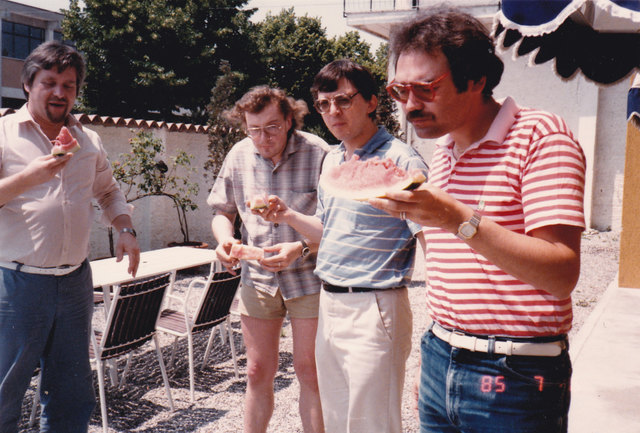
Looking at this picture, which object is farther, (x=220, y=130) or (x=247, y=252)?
(x=220, y=130)

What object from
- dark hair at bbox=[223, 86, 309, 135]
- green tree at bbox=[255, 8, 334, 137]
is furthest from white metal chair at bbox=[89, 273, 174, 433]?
green tree at bbox=[255, 8, 334, 137]

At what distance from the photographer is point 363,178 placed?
6.32 ft

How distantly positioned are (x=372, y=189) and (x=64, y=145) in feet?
5.38

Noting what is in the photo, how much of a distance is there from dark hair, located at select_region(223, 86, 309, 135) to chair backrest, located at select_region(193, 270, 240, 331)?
1946 mm

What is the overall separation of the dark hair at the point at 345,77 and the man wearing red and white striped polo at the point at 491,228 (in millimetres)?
1047

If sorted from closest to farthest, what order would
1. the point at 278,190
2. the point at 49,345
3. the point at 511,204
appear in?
the point at 511,204, the point at 49,345, the point at 278,190

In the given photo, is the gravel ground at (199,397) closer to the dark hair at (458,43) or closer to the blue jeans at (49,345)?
the blue jeans at (49,345)

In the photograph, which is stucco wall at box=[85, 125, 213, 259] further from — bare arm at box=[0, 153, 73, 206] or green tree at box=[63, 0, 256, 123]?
green tree at box=[63, 0, 256, 123]

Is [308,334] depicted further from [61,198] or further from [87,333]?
[61,198]

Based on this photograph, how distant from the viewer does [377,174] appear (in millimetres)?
1836

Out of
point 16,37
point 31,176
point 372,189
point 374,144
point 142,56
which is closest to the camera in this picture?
point 372,189

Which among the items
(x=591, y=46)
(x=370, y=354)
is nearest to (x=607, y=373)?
(x=591, y=46)

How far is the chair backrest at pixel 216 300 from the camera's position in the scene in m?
4.90

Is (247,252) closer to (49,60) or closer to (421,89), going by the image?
(49,60)
